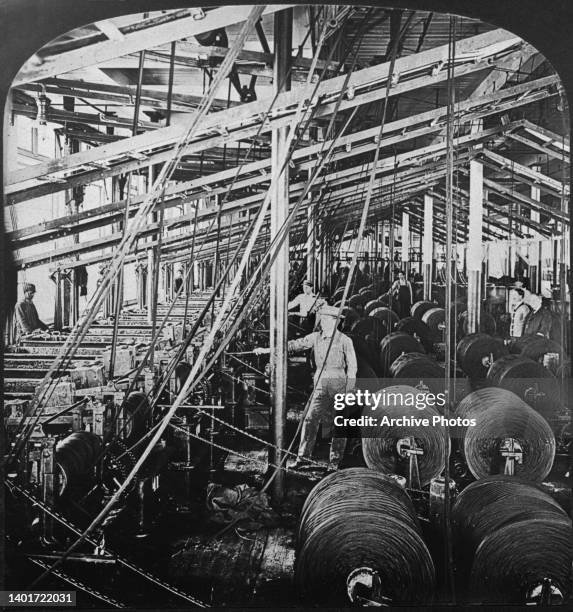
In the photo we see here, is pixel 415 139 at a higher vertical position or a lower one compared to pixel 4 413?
higher

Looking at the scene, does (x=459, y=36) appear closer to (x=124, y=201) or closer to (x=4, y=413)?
(x=124, y=201)

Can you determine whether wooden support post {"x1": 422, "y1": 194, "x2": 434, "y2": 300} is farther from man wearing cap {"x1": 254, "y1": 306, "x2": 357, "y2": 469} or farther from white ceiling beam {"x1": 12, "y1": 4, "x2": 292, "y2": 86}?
white ceiling beam {"x1": 12, "y1": 4, "x2": 292, "y2": 86}

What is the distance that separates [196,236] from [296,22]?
2.18ft

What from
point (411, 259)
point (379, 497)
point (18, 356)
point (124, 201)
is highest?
point (124, 201)

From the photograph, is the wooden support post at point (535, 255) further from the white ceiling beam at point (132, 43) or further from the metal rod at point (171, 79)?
the metal rod at point (171, 79)

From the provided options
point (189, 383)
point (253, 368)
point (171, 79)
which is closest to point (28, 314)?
point (189, 383)

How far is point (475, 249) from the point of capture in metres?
1.93

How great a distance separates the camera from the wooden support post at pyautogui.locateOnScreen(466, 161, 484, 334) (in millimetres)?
1927

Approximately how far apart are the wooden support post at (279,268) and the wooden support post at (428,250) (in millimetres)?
400

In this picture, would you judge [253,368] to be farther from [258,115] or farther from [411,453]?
[258,115]

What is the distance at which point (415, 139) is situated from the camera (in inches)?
74.9

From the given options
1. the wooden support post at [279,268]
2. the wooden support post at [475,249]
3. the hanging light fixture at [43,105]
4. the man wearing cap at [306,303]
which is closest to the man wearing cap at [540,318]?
the wooden support post at [475,249]

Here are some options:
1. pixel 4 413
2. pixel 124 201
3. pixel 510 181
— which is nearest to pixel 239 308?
pixel 124 201

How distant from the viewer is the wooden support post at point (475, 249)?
193 centimetres
